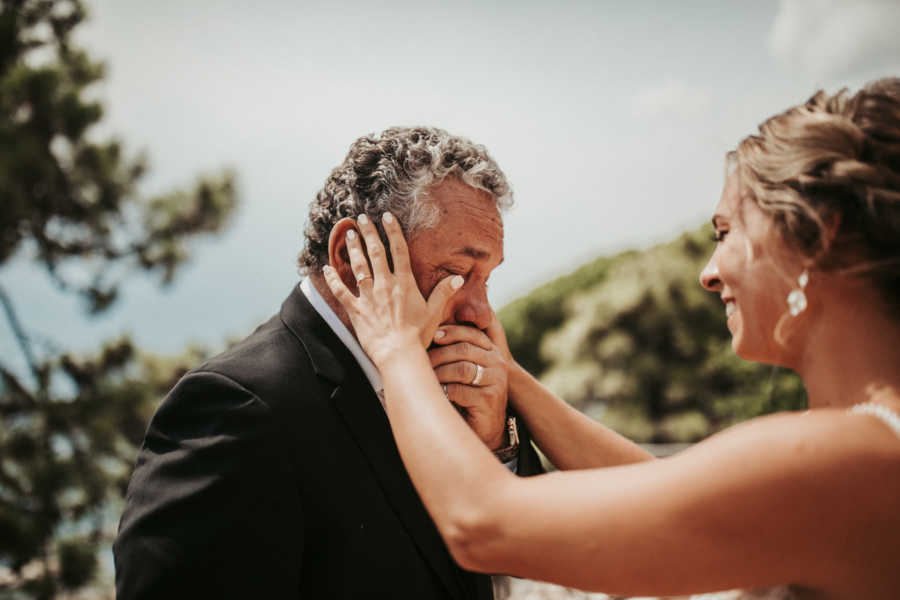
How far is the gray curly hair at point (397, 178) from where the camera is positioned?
2471mm

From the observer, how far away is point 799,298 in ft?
6.00

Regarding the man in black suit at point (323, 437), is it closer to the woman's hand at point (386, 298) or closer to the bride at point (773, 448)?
the woman's hand at point (386, 298)

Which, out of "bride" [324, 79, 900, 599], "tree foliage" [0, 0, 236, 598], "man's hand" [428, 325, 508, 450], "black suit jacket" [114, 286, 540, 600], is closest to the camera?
"bride" [324, 79, 900, 599]

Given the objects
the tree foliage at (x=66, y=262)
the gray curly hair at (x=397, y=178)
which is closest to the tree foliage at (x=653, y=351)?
the tree foliage at (x=66, y=262)

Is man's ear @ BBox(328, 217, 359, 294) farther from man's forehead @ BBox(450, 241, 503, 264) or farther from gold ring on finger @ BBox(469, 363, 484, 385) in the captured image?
gold ring on finger @ BBox(469, 363, 484, 385)

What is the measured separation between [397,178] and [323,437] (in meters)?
1.00

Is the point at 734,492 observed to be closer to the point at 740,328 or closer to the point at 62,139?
the point at 740,328

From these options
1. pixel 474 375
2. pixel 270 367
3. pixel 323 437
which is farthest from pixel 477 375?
pixel 270 367

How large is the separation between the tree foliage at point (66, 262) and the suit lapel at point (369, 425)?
779cm

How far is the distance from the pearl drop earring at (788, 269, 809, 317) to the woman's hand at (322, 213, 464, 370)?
3.55ft

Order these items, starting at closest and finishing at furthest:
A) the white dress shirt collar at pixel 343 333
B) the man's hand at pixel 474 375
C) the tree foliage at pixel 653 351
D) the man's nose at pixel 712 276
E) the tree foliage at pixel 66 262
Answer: the man's nose at pixel 712 276 → the white dress shirt collar at pixel 343 333 → the man's hand at pixel 474 375 → the tree foliage at pixel 66 262 → the tree foliage at pixel 653 351

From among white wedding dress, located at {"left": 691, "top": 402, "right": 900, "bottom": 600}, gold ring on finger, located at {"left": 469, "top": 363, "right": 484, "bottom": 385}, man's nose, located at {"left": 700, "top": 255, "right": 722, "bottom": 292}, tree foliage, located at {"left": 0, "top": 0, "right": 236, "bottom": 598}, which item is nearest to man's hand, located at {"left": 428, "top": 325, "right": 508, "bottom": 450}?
gold ring on finger, located at {"left": 469, "top": 363, "right": 484, "bottom": 385}

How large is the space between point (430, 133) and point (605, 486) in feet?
5.06

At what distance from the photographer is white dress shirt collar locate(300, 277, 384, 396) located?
7.84 feet
